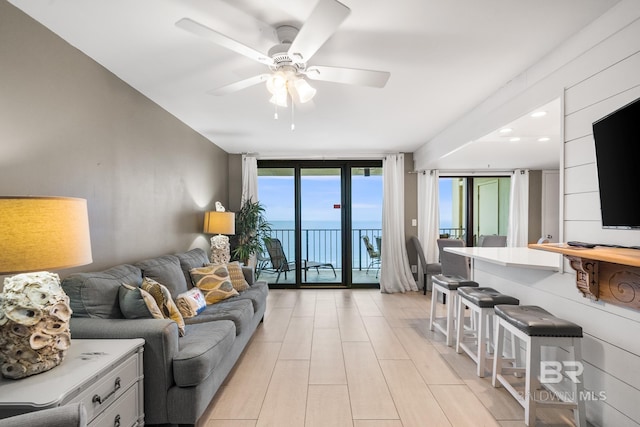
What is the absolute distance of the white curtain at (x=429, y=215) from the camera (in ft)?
18.7

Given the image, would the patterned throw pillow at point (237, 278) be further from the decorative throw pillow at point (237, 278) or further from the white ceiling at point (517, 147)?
the white ceiling at point (517, 147)

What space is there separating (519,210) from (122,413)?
647cm

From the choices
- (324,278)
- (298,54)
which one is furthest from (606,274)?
(324,278)

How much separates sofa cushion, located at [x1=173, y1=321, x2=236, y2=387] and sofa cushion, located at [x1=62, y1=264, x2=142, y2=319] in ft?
1.64

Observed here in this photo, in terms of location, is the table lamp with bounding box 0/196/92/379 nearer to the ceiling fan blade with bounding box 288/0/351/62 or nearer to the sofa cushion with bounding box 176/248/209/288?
the ceiling fan blade with bounding box 288/0/351/62

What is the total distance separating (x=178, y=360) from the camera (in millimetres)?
1847

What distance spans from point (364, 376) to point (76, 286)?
2.16 m

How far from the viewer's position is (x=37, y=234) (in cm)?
127

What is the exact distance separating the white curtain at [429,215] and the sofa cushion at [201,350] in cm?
415

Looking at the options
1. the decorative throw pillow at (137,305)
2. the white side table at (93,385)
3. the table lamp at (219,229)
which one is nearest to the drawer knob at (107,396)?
the white side table at (93,385)

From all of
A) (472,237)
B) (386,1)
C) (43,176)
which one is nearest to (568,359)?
(386,1)

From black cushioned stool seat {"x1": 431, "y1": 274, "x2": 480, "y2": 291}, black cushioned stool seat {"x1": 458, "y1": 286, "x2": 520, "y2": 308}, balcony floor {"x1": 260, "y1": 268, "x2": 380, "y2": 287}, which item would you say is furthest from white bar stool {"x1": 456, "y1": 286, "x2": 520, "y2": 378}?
balcony floor {"x1": 260, "y1": 268, "x2": 380, "y2": 287}

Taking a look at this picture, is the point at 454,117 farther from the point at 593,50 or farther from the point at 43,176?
the point at 43,176

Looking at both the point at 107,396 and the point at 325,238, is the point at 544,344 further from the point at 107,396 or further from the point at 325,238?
the point at 325,238
